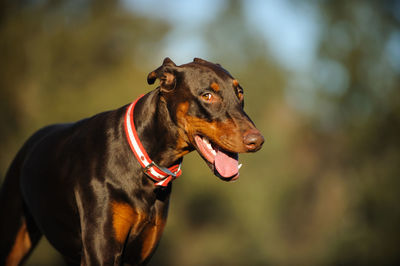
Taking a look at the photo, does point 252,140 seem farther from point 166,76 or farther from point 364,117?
point 364,117

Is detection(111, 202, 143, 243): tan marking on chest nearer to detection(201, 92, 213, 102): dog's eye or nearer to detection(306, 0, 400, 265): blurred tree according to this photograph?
detection(201, 92, 213, 102): dog's eye

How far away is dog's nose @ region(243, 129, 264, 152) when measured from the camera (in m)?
2.86

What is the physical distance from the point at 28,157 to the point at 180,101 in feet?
6.18

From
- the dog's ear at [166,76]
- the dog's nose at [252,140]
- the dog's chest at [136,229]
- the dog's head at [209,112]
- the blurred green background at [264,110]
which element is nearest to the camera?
the dog's nose at [252,140]

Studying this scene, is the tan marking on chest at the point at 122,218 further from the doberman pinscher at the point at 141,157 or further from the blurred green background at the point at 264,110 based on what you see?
the blurred green background at the point at 264,110

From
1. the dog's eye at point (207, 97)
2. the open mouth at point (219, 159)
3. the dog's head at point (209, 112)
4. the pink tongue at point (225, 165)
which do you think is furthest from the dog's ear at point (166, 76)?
the pink tongue at point (225, 165)

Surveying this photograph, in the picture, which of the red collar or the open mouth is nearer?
the open mouth

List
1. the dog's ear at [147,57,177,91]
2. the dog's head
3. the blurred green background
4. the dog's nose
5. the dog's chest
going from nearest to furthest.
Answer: the dog's nose → the dog's head → the dog's chest → the dog's ear at [147,57,177,91] → the blurred green background

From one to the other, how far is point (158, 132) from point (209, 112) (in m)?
0.44

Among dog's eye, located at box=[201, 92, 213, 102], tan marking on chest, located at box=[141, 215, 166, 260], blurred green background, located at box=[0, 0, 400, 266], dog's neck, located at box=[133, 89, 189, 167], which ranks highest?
blurred green background, located at box=[0, 0, 400, 266]

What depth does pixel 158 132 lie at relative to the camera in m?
3.25

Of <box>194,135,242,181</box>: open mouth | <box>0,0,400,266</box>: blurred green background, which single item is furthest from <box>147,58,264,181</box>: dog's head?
<box>0,0,400,266</box>: blurred green background

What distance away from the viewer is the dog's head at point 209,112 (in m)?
2.98

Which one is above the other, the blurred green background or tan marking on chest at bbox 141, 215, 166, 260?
the blurred green background
